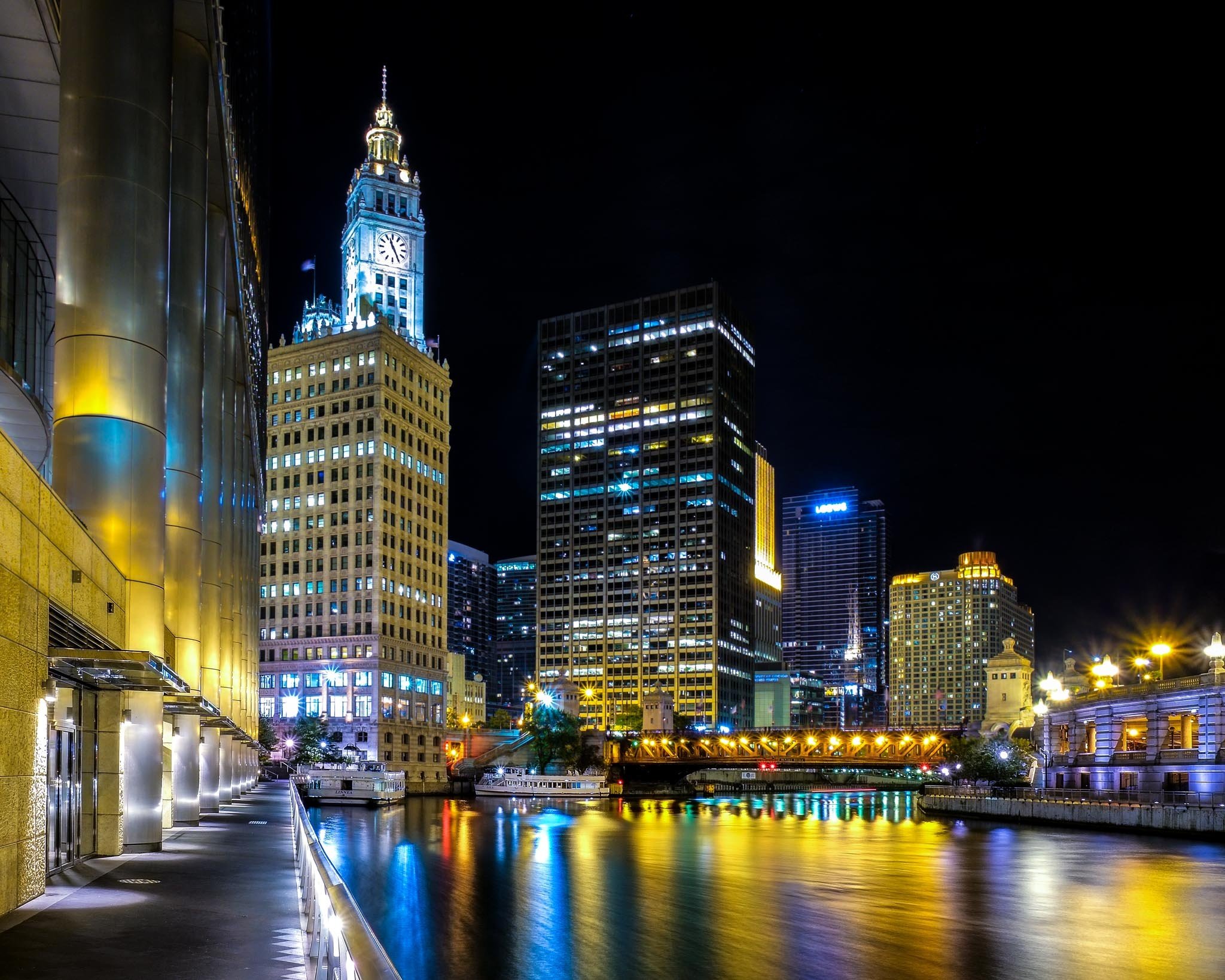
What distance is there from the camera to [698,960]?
38.0 meters

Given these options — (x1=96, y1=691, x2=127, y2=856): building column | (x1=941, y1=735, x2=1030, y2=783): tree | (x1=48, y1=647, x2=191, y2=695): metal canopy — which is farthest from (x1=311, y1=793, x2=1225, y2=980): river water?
(x1=941, y1=735, x2=1030, y2=783): tree

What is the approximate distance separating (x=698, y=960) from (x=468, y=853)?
1339 inches

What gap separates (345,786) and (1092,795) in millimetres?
64648

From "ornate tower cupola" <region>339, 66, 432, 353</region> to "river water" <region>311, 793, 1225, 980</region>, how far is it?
111235 mm

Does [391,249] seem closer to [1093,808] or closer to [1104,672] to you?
[1104,672]

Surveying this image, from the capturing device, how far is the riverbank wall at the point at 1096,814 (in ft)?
245

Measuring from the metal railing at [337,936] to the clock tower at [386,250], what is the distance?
167 meters

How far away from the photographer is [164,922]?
16.9m

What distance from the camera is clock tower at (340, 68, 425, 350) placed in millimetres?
185125

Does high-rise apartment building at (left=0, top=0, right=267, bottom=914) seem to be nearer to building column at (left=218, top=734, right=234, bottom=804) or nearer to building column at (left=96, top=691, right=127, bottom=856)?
building column at (left=96, top=691, right=127, bottom=856)

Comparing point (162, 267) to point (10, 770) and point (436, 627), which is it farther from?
point (436, 627)

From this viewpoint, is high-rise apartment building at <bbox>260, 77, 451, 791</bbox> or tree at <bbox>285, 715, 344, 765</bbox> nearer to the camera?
tree at <bbox>285, 715, 344, 765</bbox>

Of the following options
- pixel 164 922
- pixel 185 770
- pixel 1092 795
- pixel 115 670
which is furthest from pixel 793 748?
pixel 164 922

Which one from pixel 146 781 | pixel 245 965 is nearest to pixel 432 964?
pixel 146 781
